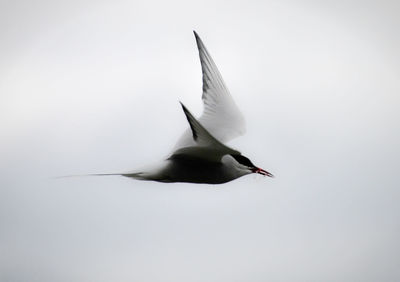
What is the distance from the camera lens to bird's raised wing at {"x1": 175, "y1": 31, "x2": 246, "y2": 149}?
1642 millimetres

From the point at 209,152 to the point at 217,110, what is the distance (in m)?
0.30

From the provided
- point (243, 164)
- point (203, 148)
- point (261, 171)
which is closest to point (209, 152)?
point (203, 148)

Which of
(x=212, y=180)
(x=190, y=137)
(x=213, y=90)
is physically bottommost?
(x=212, y=180)

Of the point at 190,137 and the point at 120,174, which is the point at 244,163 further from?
the point at 120,174

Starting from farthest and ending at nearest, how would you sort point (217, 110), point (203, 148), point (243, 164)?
point (217, 110) → point (243, 164) → point (203, 148)

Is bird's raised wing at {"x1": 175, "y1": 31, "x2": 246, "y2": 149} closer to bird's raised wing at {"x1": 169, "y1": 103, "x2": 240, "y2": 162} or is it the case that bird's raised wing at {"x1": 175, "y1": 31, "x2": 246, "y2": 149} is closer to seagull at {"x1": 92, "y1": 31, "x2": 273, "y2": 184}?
seagull at {"x1": 92, "y1": 31, "x2": 273, "y2": 184}

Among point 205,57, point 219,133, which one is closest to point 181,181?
point 219,133

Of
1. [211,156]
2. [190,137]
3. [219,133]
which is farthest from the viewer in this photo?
[219,133]

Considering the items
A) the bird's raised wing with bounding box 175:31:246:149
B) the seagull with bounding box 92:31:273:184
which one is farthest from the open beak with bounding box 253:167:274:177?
the bird's raised wing with bounding box 175:31:246:149

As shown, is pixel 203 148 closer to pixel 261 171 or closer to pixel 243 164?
pixel 243 164

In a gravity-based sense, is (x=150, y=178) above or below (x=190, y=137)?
below

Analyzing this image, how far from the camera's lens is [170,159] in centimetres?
151

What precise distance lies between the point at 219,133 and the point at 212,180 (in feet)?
0.63

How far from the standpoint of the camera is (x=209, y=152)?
1434 millimetres
